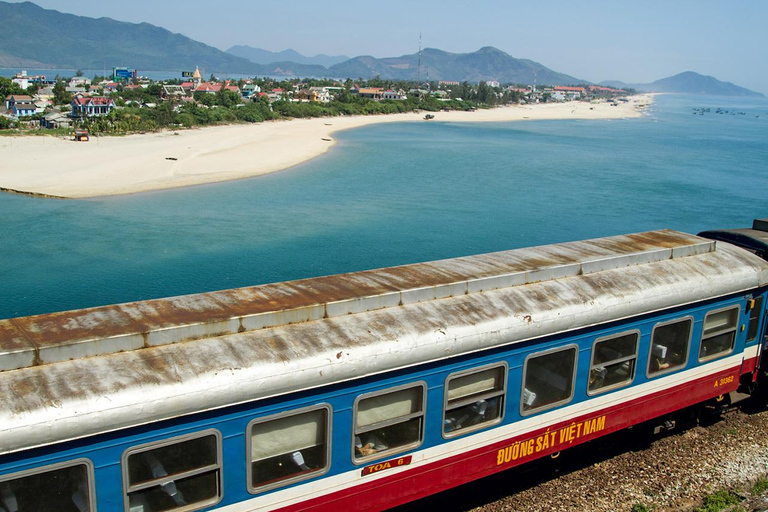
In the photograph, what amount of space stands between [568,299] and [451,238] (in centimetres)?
2336

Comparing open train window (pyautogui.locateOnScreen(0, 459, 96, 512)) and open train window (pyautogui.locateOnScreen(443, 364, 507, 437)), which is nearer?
open train window (pyautogui.locateOnScreen(0, 459, 96, 512))

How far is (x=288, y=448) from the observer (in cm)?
619

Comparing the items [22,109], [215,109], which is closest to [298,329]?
[215,109]

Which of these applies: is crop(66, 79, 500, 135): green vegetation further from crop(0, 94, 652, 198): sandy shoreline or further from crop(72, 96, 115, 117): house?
crop(0, 94, 652, 198): sandy shoreline

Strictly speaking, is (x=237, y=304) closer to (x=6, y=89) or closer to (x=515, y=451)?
(x=515, y=451)

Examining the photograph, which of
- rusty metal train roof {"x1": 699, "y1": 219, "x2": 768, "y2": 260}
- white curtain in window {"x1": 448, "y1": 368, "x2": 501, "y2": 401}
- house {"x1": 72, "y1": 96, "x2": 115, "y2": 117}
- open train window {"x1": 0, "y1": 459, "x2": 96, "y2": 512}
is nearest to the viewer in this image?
open train window {"x1": 0, "y1": 459, "x2": 96, "y2": 512}

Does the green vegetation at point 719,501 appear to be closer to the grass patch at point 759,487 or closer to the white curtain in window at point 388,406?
the grass patch at point 759,487

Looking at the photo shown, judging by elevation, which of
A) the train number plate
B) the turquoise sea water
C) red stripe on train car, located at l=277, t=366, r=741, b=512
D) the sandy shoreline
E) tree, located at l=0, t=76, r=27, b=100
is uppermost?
tree, located at l=0, t=76, r=27, b=100

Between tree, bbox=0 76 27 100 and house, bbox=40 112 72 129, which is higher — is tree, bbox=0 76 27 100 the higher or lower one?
the higher one

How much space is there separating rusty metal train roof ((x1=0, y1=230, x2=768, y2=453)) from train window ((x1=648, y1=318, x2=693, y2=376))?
391 mm

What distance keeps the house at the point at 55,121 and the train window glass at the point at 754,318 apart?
69.3 m

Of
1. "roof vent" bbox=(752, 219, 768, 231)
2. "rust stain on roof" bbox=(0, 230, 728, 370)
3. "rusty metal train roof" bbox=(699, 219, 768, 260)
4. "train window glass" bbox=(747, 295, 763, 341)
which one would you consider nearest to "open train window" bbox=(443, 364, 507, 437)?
"rust stain on roof" bbox=(0, 230, 728, 370)

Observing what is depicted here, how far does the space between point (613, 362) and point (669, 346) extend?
1239 mm

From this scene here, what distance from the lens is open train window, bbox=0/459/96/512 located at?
4859mm
